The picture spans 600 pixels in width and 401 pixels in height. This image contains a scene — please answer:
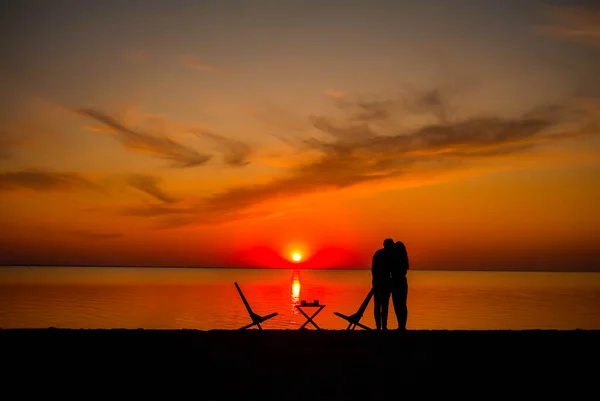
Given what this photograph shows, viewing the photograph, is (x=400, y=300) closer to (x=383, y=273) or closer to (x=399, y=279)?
(x=399, y=279)

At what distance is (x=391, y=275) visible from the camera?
17.3 m

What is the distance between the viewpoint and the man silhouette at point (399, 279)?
16.8 metres
